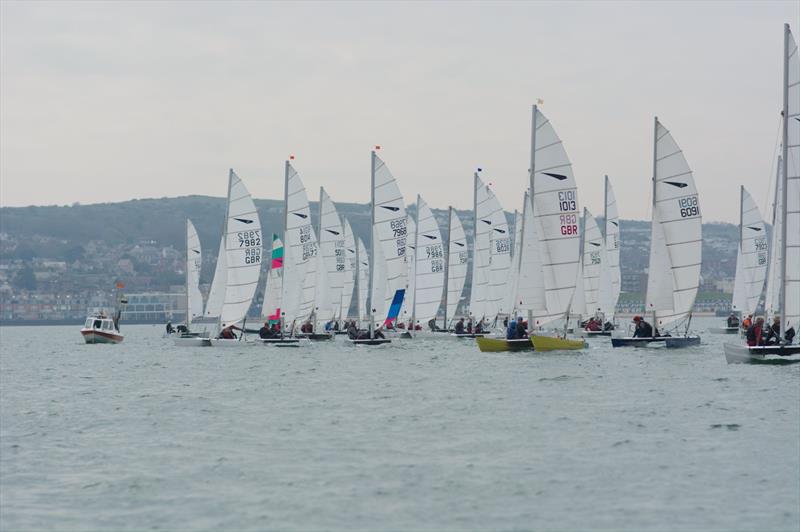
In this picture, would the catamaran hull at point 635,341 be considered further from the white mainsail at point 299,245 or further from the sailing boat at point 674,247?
the white mainsail at point 299,245

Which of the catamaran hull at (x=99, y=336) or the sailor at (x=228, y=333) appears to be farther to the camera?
the catamaran hull at (x=99, y=336)

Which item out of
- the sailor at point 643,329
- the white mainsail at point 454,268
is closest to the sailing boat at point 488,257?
the white mainsail at point 454,268

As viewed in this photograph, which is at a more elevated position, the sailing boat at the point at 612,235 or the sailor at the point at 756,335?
the sailing boat at the point at 612,235

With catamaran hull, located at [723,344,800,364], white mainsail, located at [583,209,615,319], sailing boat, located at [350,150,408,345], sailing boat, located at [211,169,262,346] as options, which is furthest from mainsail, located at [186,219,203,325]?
catamaran hull, located at [723,344,800,364]

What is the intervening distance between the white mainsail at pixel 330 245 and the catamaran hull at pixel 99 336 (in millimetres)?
13906

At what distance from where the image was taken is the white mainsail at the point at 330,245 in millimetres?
71938

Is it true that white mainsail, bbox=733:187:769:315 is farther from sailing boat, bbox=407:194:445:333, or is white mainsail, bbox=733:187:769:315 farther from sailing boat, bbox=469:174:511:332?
sailing boat, bbox=407:194:445:333

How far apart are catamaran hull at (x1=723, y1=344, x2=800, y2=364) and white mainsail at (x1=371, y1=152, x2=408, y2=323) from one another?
23401 millimetres

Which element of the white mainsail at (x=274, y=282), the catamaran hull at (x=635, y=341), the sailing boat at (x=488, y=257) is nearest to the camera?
the catamaran hull at (x=635, y=341)

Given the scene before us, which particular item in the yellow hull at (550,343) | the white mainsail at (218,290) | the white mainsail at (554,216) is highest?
the white mainsail at (554,216)

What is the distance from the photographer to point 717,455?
2116 centimetres

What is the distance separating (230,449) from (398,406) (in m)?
7.21

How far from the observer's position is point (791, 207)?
37875 mm

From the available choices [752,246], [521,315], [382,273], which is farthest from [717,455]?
[752,246]
